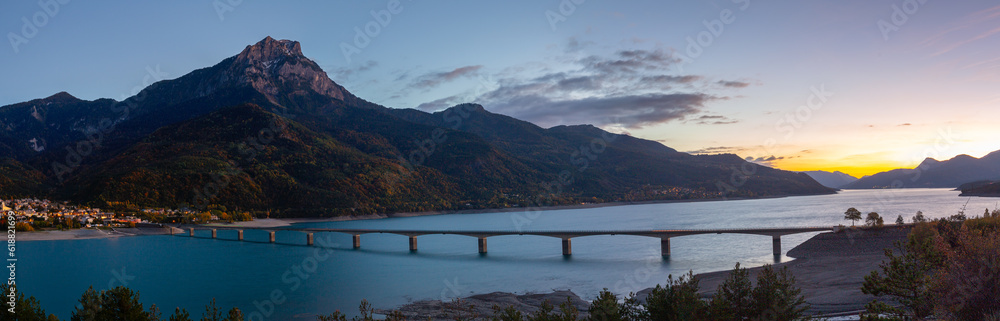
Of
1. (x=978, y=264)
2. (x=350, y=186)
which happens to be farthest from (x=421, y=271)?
(x=350, y=186)

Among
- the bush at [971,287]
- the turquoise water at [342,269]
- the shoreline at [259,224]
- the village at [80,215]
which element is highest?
the village at [80,215]

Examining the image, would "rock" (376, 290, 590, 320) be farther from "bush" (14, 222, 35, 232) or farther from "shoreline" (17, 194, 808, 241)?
"bush" (14, 222, 35, 232)

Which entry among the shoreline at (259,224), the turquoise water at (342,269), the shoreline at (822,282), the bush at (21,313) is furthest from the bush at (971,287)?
the shoreline at (259,224)

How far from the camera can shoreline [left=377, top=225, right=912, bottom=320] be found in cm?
2558

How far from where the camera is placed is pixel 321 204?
443 ft

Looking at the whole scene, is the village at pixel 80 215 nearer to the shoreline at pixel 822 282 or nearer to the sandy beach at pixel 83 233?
the sandy beach at pixel 83 233

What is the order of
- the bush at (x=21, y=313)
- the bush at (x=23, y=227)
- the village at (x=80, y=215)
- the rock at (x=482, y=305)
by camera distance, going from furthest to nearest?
the village at (x=80, y=215), the bush at (x=23, y=227), the rock at (x=482, y=305), the bush at (x=21, y=313)

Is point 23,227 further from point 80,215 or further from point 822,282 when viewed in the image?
point 822,282

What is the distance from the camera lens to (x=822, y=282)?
3200 centimetres

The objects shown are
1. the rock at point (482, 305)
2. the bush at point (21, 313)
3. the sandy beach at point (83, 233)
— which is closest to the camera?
the bush at point (21, 313)

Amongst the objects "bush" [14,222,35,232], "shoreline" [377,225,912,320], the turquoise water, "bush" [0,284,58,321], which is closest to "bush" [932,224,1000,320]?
"shoreline" [377,225,912,320]

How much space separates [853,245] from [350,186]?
12448 cm

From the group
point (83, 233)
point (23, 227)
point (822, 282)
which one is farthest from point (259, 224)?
point (822, 282)

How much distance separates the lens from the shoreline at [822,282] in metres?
25.6
